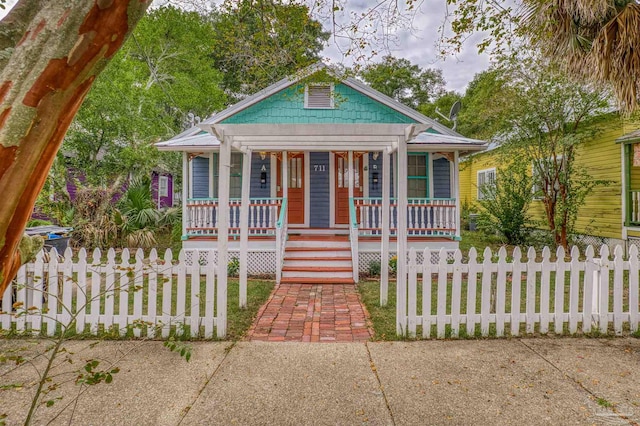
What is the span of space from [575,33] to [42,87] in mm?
7978

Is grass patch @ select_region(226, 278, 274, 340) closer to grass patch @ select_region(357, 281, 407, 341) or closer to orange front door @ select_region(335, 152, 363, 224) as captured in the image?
grass patch @ select_region(357, 281, 407, 341)

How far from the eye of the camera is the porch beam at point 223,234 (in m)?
3.96

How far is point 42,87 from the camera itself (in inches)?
44.8

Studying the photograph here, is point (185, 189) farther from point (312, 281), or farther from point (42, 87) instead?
point (42, 87)

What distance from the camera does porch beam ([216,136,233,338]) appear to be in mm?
3959

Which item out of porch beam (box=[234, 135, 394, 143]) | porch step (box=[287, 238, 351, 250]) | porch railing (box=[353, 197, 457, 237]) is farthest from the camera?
porch railing (box=[353, 197, 457, 237])

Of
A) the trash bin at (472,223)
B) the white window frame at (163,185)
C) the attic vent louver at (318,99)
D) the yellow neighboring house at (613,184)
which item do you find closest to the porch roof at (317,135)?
the attic vent louver at (318,99)

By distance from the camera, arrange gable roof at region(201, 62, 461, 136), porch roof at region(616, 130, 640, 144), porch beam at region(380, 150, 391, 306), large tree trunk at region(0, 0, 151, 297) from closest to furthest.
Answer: large tree trunk at region(0, 0, 151, 297)
porch beam at region(380, 150, 391, 306)
porch roof at region(616, 130, 640, 144)
gable roof at region(201, 62, 461, 136)

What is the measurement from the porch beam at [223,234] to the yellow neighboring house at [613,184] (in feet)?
33.4

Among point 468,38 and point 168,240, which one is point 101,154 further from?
point 468,38

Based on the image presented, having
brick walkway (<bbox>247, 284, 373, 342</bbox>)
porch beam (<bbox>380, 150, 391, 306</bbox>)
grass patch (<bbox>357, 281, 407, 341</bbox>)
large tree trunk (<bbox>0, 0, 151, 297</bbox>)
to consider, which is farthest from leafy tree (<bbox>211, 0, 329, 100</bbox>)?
grass patch (<bbox>357, 281, 407, 341</bbox>)


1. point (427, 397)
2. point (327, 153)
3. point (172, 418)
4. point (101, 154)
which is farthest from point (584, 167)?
point (101, 154)

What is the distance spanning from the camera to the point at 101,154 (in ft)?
38.0

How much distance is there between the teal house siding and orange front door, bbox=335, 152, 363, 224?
115 centimetres
